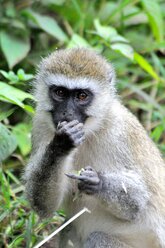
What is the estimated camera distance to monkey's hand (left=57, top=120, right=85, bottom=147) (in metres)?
5.92

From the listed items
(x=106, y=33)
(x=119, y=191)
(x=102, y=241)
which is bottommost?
(x=102, y=241)

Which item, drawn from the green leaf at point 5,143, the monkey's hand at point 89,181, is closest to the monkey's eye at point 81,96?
the monkey's hand at point 89,181

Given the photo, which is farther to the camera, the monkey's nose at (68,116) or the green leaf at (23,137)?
the green leaf at (23,137)

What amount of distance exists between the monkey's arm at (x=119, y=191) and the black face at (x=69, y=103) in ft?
1.55

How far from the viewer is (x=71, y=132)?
5.93 metres

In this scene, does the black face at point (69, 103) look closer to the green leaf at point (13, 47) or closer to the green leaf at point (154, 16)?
the green leaf at point (13, 47)

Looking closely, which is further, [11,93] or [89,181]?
[11,93]

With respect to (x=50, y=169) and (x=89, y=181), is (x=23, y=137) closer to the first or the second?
(x=50, y=169)

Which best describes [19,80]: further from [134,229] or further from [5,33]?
[5,33]

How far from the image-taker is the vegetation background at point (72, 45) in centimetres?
810

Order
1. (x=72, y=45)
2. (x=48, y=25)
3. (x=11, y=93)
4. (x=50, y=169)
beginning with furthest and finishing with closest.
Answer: (x=48, y=25) → (x=72, y=45) → (x=11, y=93) → (x=50, y=169)

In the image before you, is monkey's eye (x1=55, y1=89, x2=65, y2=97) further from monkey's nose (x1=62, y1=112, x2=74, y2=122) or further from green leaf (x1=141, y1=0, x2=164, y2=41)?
green leaf (x1=141, y1=0, x2=164, y2=41)

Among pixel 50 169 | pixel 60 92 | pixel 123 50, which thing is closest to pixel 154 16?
pixel 123 50

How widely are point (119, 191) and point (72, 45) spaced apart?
9.21 ft
